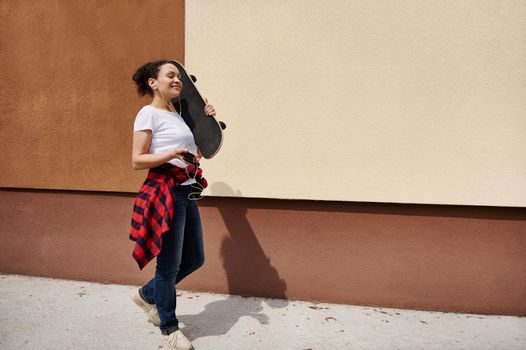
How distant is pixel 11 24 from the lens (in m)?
3.40

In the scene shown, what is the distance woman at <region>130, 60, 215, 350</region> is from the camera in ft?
6.75

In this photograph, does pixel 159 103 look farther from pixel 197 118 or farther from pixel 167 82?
pixel 197 118

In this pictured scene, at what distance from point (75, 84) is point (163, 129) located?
5.52ft

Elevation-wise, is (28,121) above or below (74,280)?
above

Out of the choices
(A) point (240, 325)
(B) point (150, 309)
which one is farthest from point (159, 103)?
(A) point (240, 325)

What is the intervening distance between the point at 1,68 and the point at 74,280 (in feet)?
6.95

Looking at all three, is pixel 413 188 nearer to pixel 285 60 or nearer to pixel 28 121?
pixel 285 60

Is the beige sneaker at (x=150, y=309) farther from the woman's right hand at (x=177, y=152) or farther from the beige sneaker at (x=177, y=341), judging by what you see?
the woman's right hand at (x=177, y=152)

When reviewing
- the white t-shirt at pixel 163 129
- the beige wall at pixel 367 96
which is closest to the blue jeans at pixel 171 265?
the white t-shirt at pixel 163 129

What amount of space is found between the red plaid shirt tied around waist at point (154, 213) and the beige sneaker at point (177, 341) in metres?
0.48

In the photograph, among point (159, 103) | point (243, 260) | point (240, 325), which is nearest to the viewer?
point (159, 103)

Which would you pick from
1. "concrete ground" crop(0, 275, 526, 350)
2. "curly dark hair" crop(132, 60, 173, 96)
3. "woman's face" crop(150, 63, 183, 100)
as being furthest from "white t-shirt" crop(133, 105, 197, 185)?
"concrete ground" crop(0, 275, 526, 350)

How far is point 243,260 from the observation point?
3.01 meters

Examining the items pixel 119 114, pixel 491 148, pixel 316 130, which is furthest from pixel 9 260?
pixel 491 148
